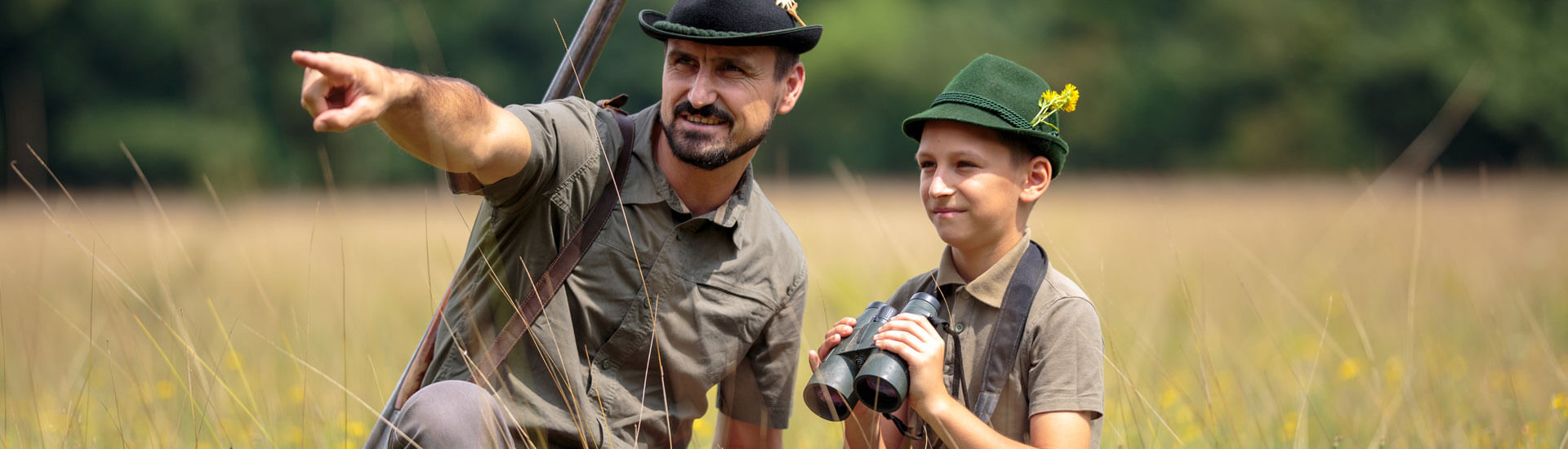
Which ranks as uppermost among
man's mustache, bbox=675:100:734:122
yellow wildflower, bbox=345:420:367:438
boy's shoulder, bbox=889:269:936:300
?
man's mustache, bbox=675:100:734:122

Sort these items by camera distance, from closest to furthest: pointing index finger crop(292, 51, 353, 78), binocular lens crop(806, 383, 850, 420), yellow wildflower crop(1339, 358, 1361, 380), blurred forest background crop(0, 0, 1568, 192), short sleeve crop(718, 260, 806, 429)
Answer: pointing index finger crop(292, 51, 353, 78) < binocular lens crop(806, 383, 850, 420) < short sleeve crop(718, 260, 806, 429) < yellow wildflower crop(1339, 358, 1361, 380) < blurred forest background crop(0, 0, 1568, 192)

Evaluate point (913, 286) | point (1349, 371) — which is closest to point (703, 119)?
point (913, 286)

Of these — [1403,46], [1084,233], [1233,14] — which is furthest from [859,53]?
[1084,233]

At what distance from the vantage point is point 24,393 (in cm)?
626

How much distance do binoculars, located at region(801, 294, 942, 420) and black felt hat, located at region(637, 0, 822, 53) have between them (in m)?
0.95

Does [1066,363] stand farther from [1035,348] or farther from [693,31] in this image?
[693,31]

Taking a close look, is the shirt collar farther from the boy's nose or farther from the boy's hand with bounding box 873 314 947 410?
the boy's hand with bounding box 873 314 947 410

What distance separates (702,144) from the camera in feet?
11.9

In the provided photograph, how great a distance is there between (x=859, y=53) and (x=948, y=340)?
37.8 meters

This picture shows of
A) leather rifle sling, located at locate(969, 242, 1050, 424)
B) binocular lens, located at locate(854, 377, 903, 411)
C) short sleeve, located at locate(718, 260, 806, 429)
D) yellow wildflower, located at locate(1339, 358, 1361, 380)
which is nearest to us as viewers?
binocular lens, located at locate(854, 377, 903, 411)

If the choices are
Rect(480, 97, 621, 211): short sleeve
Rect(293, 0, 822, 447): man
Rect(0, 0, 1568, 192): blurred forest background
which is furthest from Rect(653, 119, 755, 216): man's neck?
Rect(0, 0, 1568, 192): blurred forest background

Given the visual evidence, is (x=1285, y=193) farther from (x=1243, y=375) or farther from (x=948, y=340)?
(x=948, y=340)

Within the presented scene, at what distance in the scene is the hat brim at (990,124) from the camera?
3082 mm

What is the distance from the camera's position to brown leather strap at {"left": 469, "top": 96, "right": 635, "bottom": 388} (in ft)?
11.6
